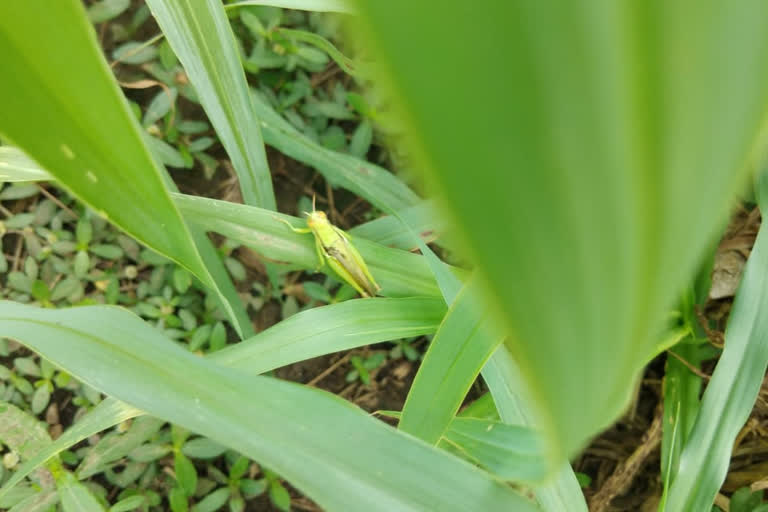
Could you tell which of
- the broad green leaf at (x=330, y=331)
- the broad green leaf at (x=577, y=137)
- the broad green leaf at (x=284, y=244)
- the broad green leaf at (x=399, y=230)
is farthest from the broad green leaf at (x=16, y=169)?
the broad green leaf at (x=577, y=137)

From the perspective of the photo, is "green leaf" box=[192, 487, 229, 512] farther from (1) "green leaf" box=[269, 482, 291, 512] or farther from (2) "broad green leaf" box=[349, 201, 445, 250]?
(2) "broad green leaf" box=[349, 201, 445, 250]

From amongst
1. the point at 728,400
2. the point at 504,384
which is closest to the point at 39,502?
the point at 504,384

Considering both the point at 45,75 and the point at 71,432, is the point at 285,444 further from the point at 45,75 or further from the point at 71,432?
the point at 71,432

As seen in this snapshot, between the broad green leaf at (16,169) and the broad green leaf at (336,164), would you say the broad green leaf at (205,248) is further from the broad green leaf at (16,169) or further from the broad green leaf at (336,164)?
the broad green leaf at (336,164)

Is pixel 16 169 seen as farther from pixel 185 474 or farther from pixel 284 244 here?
pixel 185 474

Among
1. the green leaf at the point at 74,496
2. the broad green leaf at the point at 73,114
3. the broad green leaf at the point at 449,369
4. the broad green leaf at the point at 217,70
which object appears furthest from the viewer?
the green leaf at the point at 74,496

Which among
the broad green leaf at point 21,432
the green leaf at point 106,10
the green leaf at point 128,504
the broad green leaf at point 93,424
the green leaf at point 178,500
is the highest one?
the green leaf at point 106,10

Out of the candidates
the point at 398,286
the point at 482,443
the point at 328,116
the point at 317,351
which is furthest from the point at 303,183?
the point at 482,443
